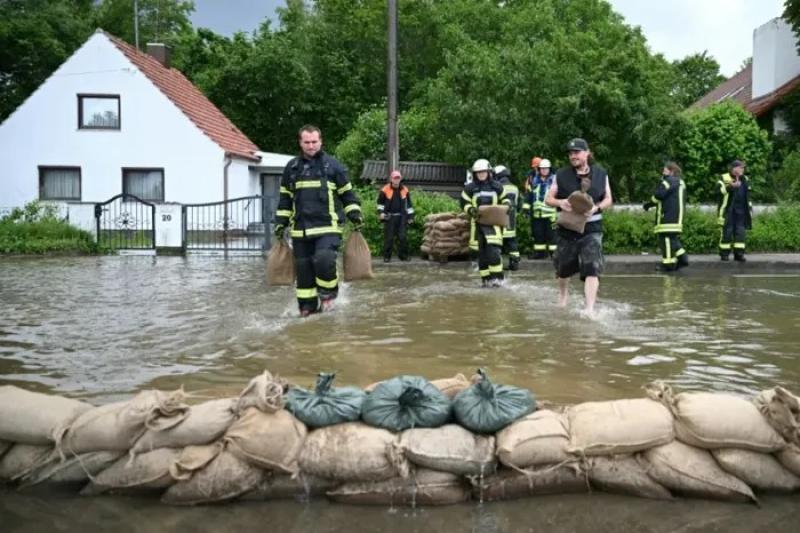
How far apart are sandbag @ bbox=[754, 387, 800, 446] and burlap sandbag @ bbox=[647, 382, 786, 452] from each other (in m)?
0.03

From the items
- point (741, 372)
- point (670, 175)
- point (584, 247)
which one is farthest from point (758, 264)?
point (741, 372)

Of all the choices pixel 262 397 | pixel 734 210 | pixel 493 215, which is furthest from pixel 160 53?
pixel 262 397

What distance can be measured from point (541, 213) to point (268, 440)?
41.2ft

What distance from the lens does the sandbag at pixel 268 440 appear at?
379 centimetres

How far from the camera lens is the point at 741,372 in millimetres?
6066

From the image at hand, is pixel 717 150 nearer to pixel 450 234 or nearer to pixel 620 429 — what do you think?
pixel 450 234

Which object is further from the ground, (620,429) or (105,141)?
(105,141)

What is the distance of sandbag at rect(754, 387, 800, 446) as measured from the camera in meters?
3.82

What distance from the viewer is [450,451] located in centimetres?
383

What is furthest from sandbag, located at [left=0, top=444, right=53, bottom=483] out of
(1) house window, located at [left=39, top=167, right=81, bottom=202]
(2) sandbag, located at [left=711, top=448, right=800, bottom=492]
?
(1) house window, located at [left=39, top=167, right=81, bottom=202]

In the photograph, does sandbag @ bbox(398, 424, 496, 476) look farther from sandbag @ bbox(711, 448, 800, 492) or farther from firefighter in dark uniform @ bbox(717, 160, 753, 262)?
firefighter in dark uniform @ bbox(717, 160, 753, 262)

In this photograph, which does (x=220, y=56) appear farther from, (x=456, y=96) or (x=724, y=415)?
(x=724, y=415)

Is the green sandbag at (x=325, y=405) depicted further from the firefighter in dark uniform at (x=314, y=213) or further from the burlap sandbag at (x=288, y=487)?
the firefighter in dark uniform at (x=314, y=213)

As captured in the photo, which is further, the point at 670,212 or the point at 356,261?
the point at 670,212
